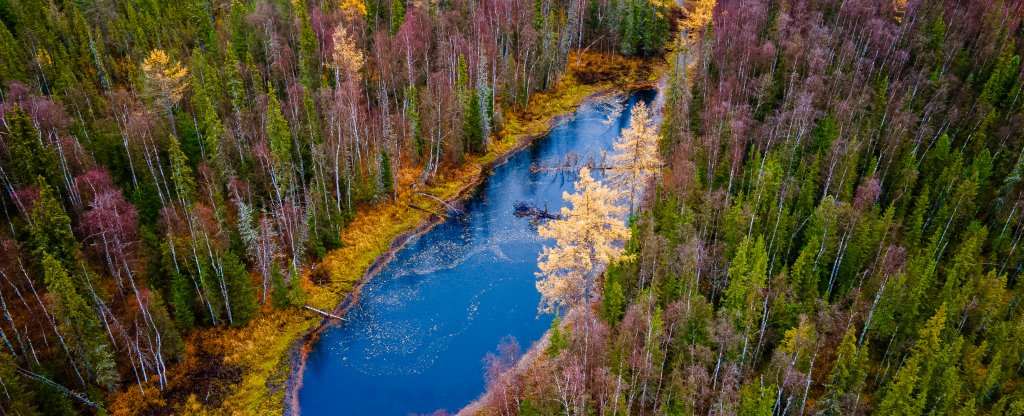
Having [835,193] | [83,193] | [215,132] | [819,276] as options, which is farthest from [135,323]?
[835,193]

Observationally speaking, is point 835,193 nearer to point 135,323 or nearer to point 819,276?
point 819,276

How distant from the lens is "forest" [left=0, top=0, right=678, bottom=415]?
1890 inches

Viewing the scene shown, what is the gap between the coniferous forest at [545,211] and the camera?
44438 mm

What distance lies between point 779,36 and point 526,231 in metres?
42.2

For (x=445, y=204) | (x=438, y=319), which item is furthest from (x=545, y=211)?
(x=438, y=319)

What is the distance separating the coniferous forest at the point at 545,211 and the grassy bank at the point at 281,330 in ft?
0.75

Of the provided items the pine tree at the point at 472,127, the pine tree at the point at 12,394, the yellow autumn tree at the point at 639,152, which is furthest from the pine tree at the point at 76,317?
the pine tree at the point at 472,127

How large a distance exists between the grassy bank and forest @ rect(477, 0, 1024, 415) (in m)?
17.4

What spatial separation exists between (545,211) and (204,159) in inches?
1455

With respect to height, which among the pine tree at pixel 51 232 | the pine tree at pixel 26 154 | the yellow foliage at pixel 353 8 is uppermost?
the yellow foliage at pixel 353 8

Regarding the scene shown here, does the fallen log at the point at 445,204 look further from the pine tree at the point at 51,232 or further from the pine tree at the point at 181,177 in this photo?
the pine tree at the point at 51,232

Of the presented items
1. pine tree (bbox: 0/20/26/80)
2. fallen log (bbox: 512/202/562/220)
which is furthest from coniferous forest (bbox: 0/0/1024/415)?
fallen log (bbox: 512/202/562/220)

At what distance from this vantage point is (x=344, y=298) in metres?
60.3

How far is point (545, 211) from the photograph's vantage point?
73.1 meters
